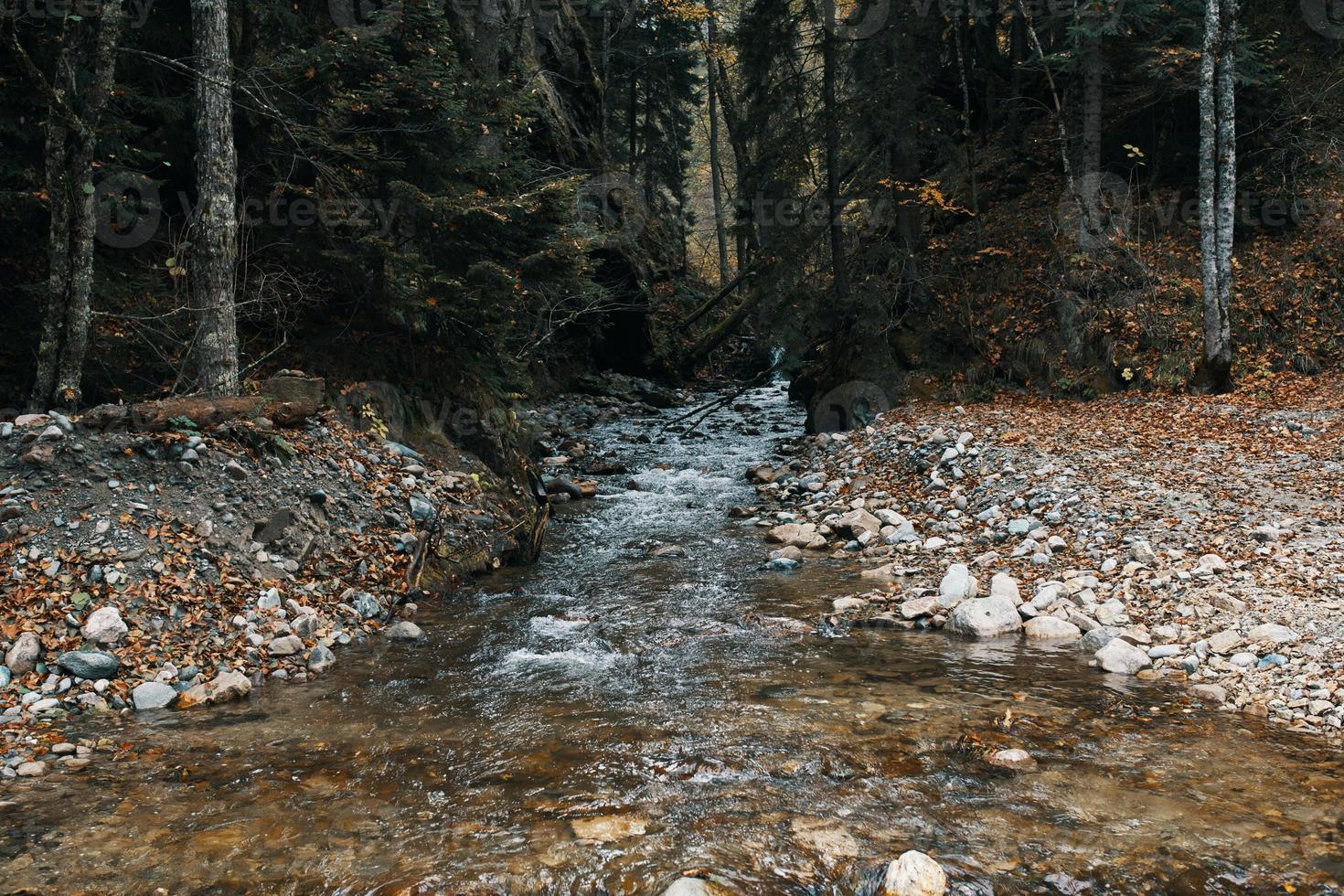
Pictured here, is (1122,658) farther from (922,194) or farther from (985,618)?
(922,194)

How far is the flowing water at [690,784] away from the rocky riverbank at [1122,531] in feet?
1.63

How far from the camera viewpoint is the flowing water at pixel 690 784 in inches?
135

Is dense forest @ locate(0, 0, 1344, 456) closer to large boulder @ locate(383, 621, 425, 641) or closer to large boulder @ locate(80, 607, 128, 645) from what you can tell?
large boulder @ locate(80, 607, 128, 645)

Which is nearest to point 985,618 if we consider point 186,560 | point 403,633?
point 403,633

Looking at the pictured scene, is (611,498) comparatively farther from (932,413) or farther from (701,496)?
(932,413)

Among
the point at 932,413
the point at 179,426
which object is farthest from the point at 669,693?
the point at 932,413

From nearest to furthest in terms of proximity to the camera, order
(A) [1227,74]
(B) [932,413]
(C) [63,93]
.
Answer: (C) [63,93] → (A) [1227,74] → (B) [932,413]

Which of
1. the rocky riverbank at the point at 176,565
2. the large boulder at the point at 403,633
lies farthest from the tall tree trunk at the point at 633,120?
the large boulder at the point at 403,633

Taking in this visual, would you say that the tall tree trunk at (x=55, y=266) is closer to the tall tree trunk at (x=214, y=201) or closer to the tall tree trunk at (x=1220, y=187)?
the tall tree trunk at (x=214, y=201)

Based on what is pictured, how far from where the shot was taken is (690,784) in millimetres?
4207

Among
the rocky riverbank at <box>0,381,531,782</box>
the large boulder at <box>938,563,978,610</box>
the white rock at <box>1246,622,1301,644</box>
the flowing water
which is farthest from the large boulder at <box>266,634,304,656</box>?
the white rock at <box>1246,622,1301,644</box>

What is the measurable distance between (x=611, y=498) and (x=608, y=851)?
9251 millimetres

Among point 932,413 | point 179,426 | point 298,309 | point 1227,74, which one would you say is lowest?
point 932,413

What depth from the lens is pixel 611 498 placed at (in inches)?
503
